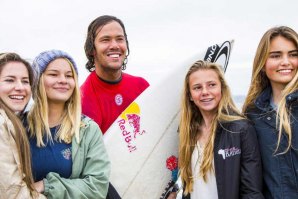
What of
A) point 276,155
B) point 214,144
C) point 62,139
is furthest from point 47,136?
point 276,155

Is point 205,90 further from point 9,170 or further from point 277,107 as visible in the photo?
point 9,170

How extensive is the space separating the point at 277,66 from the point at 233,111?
0.47m

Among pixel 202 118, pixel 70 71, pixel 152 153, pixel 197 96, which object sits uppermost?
pixel 70 71

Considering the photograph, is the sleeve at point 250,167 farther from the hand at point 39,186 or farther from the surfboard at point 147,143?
the hand at point 39,186

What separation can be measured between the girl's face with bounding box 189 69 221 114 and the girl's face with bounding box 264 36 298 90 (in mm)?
437

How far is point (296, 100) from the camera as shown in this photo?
9.32 feet

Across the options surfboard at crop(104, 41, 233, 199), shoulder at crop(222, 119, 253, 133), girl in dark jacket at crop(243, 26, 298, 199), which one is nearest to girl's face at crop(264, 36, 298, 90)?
→ girl in dark jacket at crop(243, 26, 298, 199)

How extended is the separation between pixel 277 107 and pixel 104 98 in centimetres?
161

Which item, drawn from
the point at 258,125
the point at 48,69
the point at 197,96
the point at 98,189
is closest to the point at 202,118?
the point at 197,96

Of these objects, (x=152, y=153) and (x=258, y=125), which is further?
(x=152, y=153)

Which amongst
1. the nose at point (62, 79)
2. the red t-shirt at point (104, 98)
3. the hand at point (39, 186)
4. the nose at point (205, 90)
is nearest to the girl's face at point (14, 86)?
the nose at point (62, 79)

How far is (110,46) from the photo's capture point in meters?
3.83

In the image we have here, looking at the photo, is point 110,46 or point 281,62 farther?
point 110,46

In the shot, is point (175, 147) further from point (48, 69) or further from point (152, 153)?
point (48, 69)
